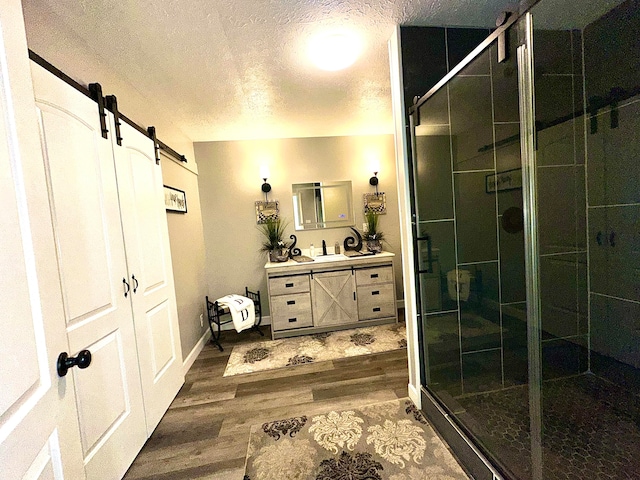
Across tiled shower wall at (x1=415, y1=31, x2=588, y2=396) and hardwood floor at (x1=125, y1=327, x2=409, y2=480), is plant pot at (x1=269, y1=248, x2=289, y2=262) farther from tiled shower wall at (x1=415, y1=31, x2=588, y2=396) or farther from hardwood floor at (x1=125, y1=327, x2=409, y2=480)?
tiled shower wall at (x1=415, y1=31, x2=588, y2=396)

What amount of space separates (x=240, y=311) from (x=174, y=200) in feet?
4.32

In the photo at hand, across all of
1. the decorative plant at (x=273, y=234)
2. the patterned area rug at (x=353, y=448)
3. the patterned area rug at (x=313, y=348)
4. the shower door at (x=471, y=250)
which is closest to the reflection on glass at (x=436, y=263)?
the shower door at (x=471, y=250)

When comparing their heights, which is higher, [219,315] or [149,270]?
[149,270]

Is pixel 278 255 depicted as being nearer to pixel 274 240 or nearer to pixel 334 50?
pixel 274 240

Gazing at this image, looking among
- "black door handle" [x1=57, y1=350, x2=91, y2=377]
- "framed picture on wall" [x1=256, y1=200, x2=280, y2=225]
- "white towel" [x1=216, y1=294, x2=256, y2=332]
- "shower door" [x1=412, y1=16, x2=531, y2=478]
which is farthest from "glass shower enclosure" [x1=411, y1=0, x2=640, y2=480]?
"framed picture on wall" [x1=256, y1=200, x2=280, y2=225]

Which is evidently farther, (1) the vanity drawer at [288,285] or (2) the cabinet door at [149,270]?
(1) the vanity drawer at [288,285]

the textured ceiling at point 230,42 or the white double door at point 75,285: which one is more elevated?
the textured ceiling at point 230,42

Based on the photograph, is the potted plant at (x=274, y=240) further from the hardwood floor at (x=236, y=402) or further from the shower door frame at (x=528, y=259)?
the shower door frame at (x=528, y=259)

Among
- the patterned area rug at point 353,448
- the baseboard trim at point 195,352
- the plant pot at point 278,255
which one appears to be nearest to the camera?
the patterned area rug at point 353,448

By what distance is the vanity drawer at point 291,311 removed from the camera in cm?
317

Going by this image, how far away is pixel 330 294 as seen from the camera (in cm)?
324

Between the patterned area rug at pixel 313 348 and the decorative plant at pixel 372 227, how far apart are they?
1156 millimetres

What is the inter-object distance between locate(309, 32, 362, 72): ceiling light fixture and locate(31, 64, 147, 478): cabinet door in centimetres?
134

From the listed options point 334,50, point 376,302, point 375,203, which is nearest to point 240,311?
point 376,302
